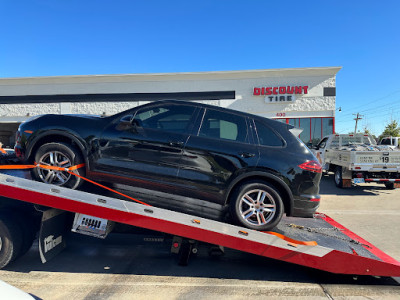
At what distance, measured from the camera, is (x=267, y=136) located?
3.50 metres

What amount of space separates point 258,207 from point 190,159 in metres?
1.05

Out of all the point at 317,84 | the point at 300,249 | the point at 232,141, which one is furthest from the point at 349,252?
the point at 317,84

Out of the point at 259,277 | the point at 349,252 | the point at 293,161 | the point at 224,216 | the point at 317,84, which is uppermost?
the point at 317,84

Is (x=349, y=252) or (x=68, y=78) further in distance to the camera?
(x=68, y=78)

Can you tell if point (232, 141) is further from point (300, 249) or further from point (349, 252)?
point (349, 252)

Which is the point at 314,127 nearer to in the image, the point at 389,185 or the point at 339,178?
the point at 389,185

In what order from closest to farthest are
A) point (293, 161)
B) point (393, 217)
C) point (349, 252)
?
1. point (349, 252)
2. point (293, 161)
3. point (393, 217)

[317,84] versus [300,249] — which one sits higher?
[317,84]

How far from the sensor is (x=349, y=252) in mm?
3102

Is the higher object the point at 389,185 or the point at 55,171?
the point at 55,171

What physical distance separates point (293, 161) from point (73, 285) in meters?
3.09

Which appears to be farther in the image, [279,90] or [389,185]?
[279,90]

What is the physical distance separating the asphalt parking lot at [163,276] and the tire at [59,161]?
120 centimetres

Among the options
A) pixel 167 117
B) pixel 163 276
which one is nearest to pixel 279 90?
pixel 167 117
